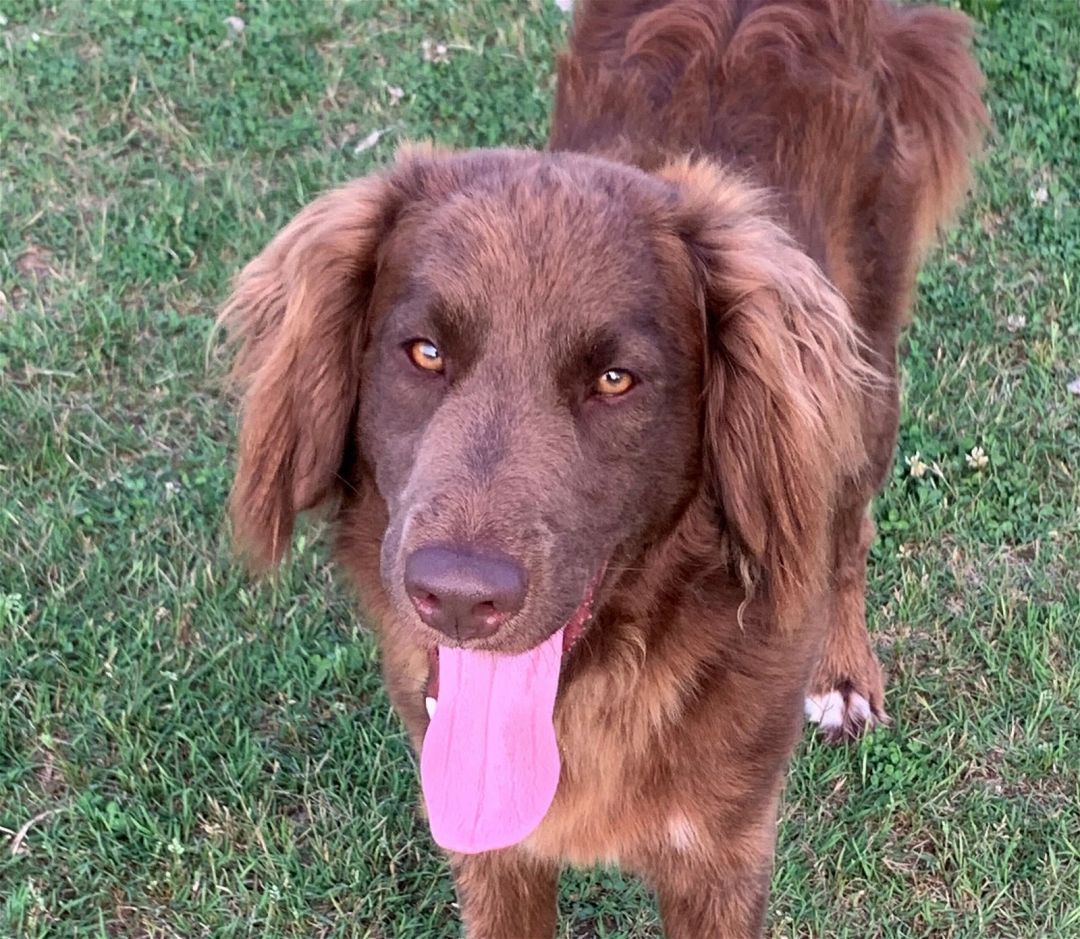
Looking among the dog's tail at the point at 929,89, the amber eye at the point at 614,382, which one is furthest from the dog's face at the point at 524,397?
the dog's tail at the point at 929,89

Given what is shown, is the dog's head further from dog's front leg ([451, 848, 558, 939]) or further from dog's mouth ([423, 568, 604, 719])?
dog's front leg ([451, 848, 558, 939])

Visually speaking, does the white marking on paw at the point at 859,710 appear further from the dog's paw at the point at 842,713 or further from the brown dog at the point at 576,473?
the brown dog at the point at 576,473

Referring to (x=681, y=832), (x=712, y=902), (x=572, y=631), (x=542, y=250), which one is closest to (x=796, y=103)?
(x=542, y=250)

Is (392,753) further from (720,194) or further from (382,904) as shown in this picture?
(720,194)

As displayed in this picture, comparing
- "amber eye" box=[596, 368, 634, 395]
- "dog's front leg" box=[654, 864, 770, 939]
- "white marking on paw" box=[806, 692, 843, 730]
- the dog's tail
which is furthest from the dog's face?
the dog's tail

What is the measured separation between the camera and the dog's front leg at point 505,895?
9.64 feet

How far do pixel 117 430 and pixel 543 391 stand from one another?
2.56 m

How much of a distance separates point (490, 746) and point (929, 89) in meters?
2.47

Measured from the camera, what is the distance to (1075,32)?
19.1ft

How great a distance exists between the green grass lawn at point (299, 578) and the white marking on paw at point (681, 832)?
27.1 inches

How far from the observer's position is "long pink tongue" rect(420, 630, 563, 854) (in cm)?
235

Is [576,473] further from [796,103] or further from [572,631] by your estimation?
[796,103]

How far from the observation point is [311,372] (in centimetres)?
252

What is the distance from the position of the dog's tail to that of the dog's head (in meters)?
1.24
